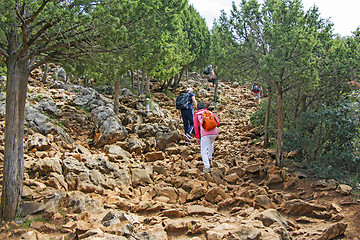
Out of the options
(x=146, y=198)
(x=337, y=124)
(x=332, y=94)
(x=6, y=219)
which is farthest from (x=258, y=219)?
(x=332, y=94)

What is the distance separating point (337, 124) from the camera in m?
7.81

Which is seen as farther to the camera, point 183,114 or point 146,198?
point 183,114

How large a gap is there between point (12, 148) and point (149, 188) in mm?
3676

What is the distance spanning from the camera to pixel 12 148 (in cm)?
529

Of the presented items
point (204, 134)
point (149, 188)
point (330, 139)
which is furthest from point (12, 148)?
point (330, 139)

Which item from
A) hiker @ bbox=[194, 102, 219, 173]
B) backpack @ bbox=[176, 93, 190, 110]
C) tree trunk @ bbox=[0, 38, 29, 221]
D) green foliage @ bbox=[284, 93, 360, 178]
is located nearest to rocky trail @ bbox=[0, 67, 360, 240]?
tree trunk @ bbox=[0, 38, 29, 221]

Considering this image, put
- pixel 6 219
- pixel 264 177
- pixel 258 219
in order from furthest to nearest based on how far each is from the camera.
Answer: pixel 264 177 < pixel 258 219 < pixel 6 219

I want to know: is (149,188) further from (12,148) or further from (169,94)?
(169,94)

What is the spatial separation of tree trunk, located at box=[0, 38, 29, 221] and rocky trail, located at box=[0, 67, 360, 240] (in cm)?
30

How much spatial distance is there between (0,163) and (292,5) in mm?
9367

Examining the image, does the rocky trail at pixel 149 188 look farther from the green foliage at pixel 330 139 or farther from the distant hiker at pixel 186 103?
the distant hiker at pixel 186 103

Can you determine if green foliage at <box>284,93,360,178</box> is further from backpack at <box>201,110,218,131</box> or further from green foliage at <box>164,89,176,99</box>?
green foliage at <box>164,89,176,99</box>

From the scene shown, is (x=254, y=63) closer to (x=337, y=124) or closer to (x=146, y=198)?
(x=337, y=124)

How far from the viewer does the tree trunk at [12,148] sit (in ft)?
17.0
